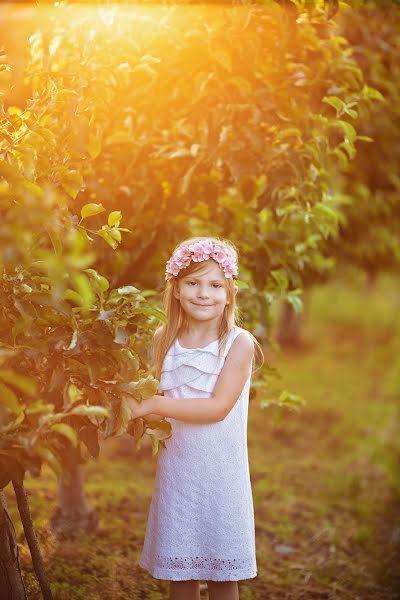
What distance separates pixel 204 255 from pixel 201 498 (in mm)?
961

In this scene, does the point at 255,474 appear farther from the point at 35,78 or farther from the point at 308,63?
the point at 35,78

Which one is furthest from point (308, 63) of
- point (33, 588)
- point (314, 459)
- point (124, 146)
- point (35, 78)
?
point (314, 459)

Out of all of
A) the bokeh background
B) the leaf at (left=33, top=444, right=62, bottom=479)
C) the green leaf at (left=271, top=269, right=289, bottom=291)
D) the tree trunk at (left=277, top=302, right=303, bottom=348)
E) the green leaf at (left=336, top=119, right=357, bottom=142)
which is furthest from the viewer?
the tree trunk at (left=277, top=302, right=303, bottom=348)

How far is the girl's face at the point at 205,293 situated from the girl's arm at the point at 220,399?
0.15m

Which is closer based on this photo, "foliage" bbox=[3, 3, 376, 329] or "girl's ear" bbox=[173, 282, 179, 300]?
"girl's ear" bbox=[173, 282, 179, 300]

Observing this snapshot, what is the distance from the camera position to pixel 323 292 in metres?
24.2

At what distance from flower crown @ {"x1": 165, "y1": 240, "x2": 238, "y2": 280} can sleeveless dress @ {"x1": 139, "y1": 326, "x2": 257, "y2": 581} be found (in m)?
0.27

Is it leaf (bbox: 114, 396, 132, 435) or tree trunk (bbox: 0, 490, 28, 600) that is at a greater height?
leaf (bbox: 114, 396, 132, 435)

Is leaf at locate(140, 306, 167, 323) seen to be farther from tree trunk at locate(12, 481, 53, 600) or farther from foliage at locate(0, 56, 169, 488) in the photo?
tree trunk at locate(12, 481, 53, 600)

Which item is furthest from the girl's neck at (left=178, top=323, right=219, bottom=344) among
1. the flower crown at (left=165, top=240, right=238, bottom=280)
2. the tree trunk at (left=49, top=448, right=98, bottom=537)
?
the tree trunk at (left=49, top=448, right=98, bottom=537)

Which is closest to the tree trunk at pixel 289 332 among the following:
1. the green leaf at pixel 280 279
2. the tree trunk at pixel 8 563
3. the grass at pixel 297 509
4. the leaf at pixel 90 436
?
the grass at pixel 297 509

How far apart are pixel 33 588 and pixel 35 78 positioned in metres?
2.32

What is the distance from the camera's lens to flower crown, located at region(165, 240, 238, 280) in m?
3.11

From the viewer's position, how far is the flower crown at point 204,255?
311 centimetres
